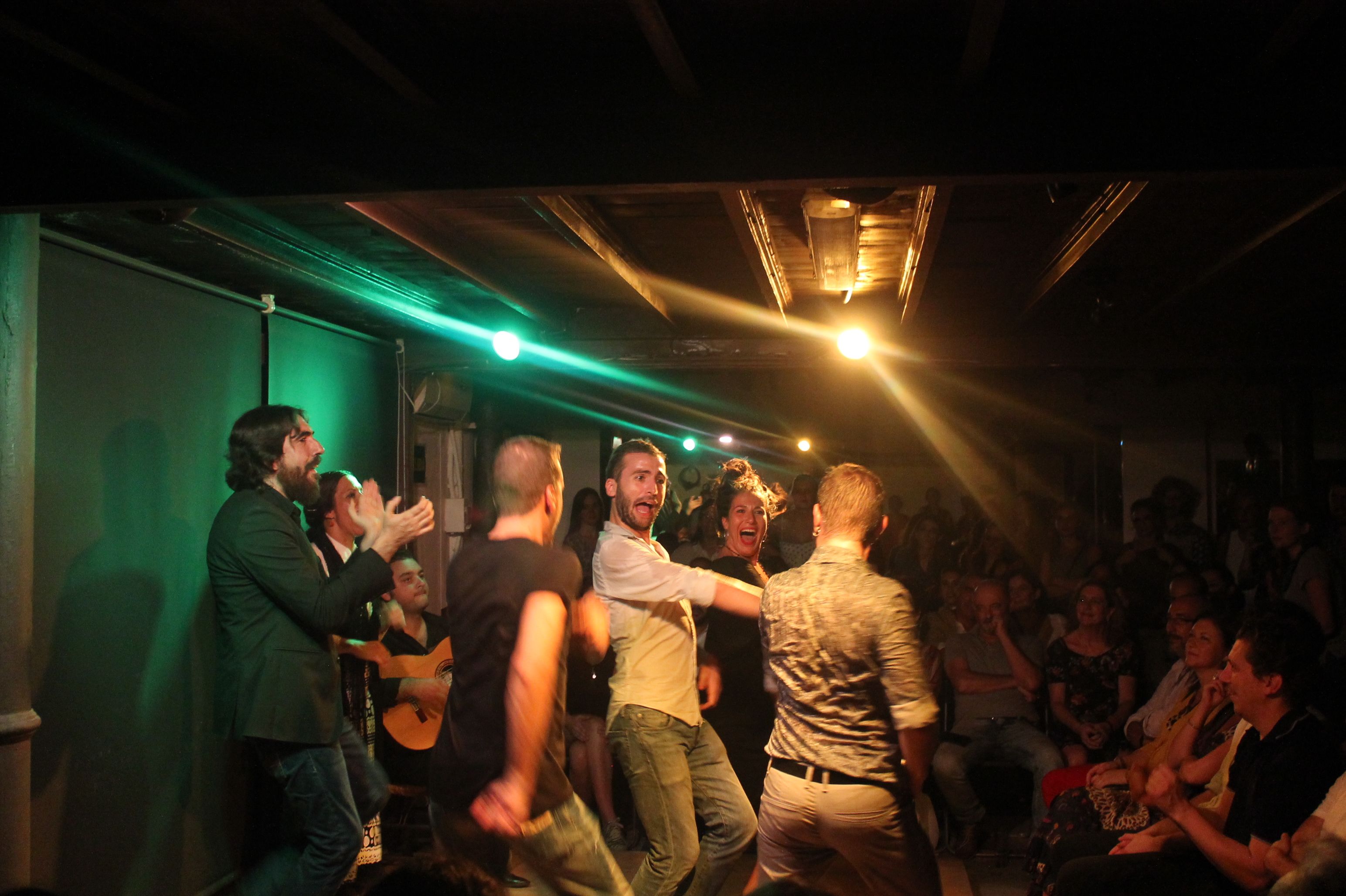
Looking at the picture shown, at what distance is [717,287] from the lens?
6145 mm

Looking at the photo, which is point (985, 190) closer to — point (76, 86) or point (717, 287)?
point (717, 287)

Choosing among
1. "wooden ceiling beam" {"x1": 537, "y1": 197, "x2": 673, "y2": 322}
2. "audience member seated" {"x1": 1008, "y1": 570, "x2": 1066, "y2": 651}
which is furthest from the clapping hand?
"audience member seated" {"x1": 1008, "y1": 570, "x2": 1066, "y2": 651}

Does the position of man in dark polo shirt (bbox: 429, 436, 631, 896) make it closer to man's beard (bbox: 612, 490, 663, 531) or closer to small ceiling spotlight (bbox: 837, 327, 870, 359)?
man's beard (bbox: 612, 490, 663, 531)

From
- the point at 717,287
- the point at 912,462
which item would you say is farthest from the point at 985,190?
the point at 912,462

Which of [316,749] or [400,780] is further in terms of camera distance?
[400,780]

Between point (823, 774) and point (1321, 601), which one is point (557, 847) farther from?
point (1321, 601)

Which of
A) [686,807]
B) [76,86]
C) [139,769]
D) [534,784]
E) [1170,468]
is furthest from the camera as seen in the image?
[1170,468]

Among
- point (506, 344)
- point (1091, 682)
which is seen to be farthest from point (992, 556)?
point (506, 344)

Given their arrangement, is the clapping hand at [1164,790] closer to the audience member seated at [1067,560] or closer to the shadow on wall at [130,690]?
the shadow on wall at [130,690]

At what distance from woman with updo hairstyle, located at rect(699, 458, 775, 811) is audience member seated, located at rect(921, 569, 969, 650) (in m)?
1.89

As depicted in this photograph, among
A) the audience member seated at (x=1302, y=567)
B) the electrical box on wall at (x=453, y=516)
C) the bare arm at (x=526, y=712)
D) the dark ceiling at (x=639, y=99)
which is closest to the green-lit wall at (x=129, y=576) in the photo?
the dark ceiling at (x=639, y=99)

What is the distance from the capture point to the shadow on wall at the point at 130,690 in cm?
382

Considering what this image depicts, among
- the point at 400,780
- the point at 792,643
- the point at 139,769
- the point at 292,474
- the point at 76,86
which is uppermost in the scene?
the point at 76,86

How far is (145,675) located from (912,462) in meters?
11.4
